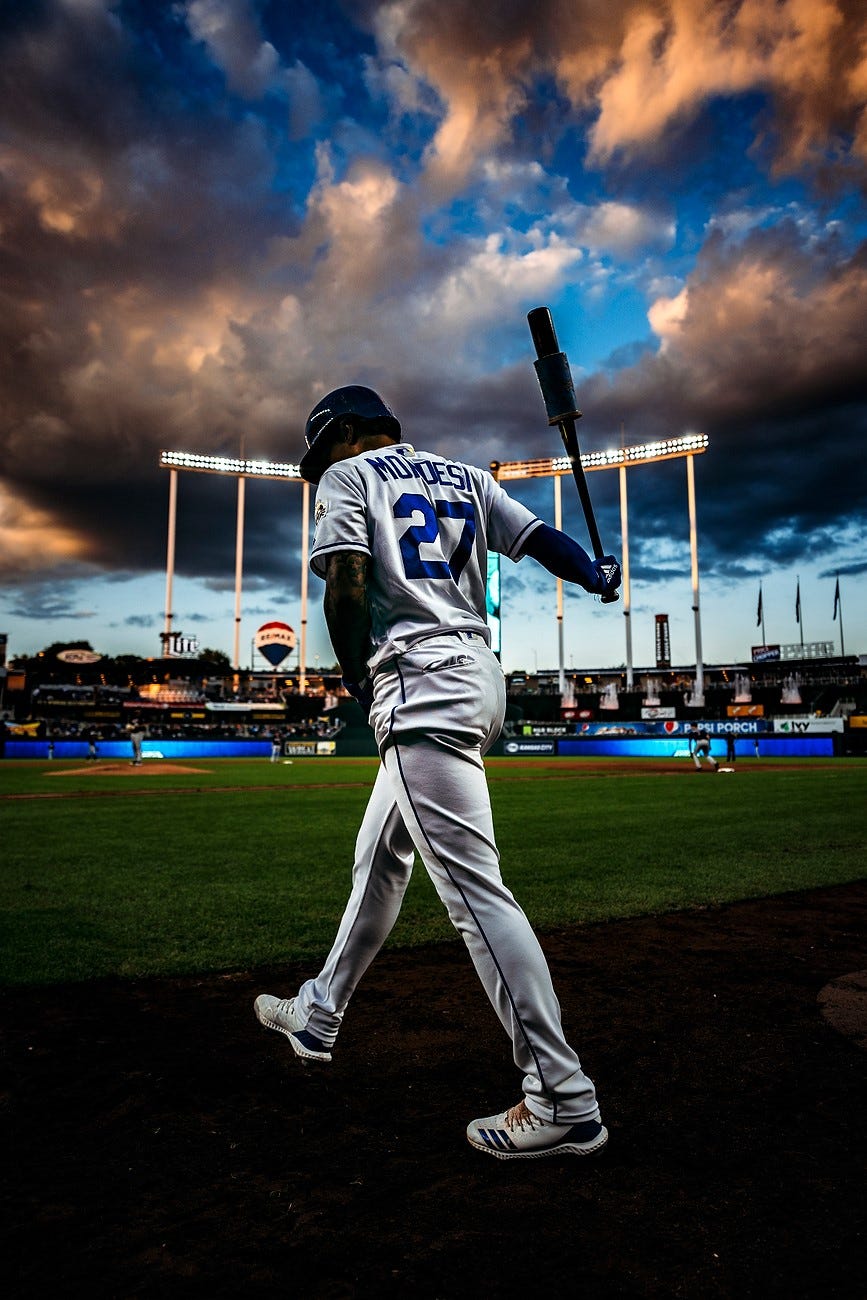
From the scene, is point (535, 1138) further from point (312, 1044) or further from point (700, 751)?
point (700, 751)

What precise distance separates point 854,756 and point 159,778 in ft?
101

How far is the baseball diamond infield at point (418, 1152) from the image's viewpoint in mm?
1537

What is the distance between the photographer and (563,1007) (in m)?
3.16

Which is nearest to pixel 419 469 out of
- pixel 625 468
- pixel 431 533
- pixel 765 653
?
pixel 431 533

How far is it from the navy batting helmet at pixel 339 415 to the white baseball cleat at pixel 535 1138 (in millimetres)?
2075

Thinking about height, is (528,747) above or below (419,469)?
below

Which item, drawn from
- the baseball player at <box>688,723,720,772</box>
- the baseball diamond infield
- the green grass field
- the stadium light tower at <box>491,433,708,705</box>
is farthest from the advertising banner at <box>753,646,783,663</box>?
the baseball diamond infield

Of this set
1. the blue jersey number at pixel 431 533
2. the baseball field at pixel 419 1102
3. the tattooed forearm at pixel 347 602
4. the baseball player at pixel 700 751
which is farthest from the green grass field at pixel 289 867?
the baseball player at pixel 700 751

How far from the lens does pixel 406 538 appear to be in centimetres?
239

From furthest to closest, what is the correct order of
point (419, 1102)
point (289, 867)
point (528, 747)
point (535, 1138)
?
point (528, 747)
point (289, 867)
point (419, 1102)
point (535, 1138)

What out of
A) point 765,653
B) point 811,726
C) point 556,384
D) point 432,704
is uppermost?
point 765,653

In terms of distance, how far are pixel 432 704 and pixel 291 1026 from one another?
134cm

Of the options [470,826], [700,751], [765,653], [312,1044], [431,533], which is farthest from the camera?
[765,653]

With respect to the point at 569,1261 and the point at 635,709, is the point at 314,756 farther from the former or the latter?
the point at 569,1261
